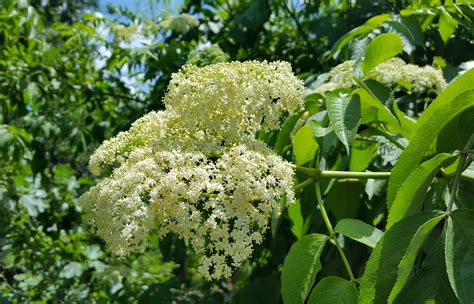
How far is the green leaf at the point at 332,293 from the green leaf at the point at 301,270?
0.03 metres

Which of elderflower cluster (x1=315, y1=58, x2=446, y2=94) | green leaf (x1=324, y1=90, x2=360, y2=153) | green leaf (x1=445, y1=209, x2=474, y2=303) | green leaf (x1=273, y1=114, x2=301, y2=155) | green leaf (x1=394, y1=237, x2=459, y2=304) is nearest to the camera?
green leaf (x1=445, y1=209, x2=474, y2=303)

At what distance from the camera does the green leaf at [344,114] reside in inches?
68.9

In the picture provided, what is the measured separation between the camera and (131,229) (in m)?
1.66

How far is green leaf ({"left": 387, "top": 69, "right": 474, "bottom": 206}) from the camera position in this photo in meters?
1.50

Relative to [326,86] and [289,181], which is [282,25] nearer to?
[326,86]

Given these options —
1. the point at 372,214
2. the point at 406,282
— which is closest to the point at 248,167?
the point at 406,282

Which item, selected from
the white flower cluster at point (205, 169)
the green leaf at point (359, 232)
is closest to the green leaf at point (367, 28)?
the white flower cluster at point (205, 169)

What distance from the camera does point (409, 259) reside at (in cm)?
127

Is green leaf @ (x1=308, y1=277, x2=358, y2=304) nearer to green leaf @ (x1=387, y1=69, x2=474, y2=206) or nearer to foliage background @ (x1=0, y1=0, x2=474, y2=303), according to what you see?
green leaf @ (x1=387, y1=69, x2=474, y2=206)

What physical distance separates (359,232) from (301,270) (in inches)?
7.9

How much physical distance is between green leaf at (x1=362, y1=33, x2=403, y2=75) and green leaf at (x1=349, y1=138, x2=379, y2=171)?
56 centimetres

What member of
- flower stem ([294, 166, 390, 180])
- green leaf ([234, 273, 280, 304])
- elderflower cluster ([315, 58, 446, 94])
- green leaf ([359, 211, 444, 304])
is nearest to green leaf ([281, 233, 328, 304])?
green leaf ([359, 211, 444, 304])

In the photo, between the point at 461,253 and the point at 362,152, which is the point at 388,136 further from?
the point at 461,253

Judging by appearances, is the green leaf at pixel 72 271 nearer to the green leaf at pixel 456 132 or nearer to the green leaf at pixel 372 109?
the green leaf at pixel 372 109
